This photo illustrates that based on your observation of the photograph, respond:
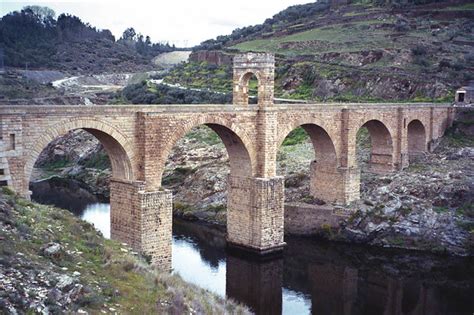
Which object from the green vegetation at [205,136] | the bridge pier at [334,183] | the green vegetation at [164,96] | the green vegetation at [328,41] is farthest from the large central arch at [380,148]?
the green vegetation at [328,41]

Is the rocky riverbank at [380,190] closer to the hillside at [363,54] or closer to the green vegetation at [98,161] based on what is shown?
the green vegetation at [98,161]

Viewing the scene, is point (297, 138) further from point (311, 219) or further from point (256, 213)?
point (256, 213)

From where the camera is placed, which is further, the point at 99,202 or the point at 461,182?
the point at 99,202

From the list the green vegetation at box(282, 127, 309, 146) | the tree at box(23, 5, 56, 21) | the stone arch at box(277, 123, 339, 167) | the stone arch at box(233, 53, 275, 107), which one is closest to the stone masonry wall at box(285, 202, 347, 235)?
the stone arch at box(277, 123, 339, 167)

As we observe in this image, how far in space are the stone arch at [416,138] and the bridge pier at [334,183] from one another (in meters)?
8.28

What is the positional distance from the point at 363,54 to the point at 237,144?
33415 millimetres

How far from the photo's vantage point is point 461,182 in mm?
29500

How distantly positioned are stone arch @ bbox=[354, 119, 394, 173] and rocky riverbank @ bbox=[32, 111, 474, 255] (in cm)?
93

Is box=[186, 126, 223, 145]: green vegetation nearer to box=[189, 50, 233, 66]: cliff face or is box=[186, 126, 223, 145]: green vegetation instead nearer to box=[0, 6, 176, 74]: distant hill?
box=[189, 50, 233, 66]: cliff face

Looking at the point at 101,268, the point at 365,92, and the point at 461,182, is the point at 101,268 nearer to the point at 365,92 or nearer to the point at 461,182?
the point at 461,182

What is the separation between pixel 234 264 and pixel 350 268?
5.12 meters

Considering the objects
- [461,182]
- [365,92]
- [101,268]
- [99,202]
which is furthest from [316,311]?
[365,92]

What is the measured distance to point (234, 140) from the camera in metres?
24.5

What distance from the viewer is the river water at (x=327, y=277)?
20906 millimetres
